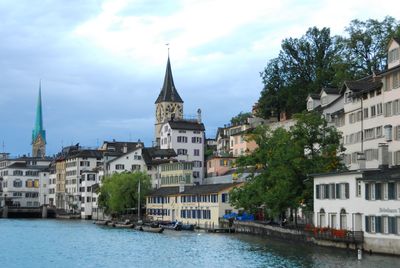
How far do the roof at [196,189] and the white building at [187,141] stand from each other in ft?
59.4

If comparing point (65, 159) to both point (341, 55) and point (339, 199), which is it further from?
point (339, 199)

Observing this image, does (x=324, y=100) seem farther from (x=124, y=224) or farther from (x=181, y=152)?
(x=181, y=152)

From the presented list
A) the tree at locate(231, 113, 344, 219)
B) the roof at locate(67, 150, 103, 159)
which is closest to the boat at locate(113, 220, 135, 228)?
the tree at locate(231, 113, 344, 219)

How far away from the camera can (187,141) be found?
15738cm

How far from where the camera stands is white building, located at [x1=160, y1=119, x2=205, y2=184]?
6142 inches

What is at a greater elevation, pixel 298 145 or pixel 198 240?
pixel 298 145

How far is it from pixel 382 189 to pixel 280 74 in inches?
2619

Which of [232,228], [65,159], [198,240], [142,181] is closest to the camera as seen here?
[198,240]

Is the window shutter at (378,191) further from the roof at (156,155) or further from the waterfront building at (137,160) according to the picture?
the waterfront building at (137,160)

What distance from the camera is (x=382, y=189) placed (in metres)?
60.0

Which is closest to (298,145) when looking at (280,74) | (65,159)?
(280,74)

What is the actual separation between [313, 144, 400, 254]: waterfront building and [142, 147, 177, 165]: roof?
81.0m

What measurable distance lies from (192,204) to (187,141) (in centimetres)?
4030

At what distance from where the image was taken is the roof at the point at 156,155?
15352 centimetres
